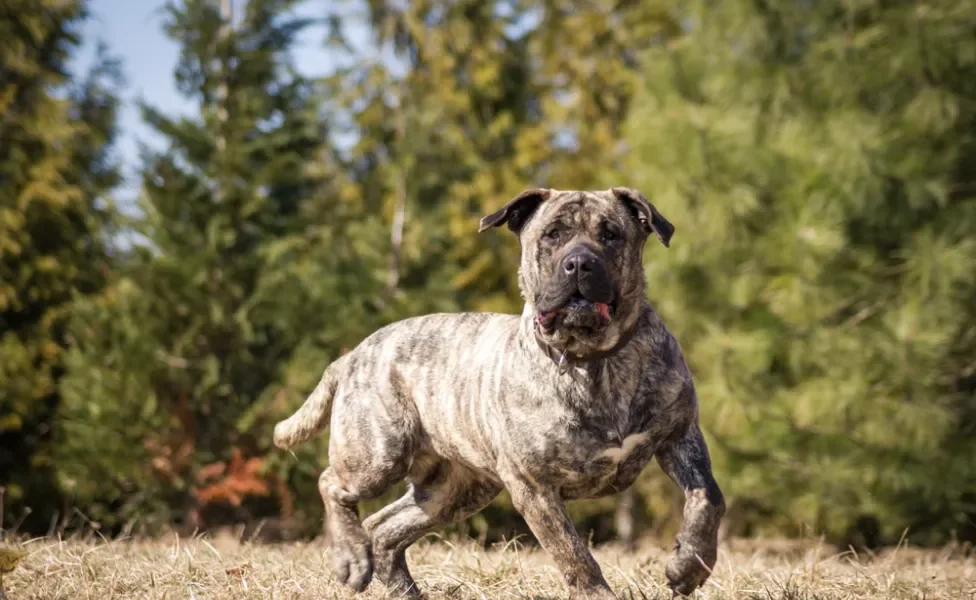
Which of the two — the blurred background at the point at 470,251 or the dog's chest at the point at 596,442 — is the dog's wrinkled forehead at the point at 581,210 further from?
the blurred background at the point at 470,251

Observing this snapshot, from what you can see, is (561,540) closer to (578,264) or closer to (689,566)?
(689,566)

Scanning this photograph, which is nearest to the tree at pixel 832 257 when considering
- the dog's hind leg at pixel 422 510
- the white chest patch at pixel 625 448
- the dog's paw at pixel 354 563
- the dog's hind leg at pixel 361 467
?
the dog's hind leg at pixel 422 510

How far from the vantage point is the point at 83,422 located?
1430 cm

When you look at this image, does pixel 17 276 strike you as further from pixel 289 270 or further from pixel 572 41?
pixel 572 41

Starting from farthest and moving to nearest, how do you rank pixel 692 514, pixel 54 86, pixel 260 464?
pixel 54 86, pixel 260 464, pixel 692 514

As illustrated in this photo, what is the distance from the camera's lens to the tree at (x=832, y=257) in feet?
40.2

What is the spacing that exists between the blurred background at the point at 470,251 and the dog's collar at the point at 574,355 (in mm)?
6559

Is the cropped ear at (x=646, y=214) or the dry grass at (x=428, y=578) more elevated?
the cropped ear at (x=646, y=214)

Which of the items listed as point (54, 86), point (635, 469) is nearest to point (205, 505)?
point (54, 86)

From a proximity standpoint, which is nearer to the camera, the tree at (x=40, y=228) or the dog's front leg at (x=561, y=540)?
the dog's front leg at (x=561, y=540)

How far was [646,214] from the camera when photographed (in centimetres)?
455

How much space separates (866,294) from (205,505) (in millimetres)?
9394

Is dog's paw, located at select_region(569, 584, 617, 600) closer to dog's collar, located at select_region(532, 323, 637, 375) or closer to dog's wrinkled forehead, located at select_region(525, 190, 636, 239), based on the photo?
dog's collar, located at select_region(532, 323, 637, 375)

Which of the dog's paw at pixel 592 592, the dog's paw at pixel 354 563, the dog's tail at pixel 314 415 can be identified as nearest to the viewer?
the dog's paw at pixel 592 592
